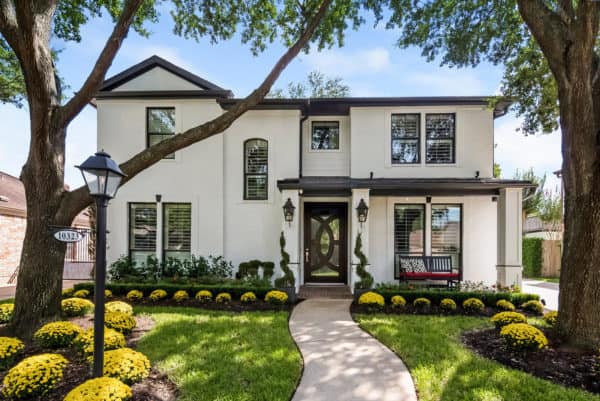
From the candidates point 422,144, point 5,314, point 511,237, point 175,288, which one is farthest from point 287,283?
point 511,237

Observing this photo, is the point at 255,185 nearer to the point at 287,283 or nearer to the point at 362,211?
the point at 287,283

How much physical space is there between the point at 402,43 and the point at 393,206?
483cm

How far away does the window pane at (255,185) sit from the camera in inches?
393

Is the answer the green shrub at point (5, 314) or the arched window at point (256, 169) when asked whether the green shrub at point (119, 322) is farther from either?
the arched window at point (256, 169)

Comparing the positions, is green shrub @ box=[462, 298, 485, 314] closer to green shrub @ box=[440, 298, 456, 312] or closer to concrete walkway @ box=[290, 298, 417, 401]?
green shrub @ box=[440, 298, 456, 312]

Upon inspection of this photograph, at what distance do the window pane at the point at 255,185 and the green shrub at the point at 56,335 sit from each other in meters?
6.11

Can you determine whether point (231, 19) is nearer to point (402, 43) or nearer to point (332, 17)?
point (332, 17)

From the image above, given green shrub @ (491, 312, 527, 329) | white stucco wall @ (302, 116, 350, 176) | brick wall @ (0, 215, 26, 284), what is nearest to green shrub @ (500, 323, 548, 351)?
green shrub @ (491, 312, 527, 329)

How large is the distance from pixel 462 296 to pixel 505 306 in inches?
38.1

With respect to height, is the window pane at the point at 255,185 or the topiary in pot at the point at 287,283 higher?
the window pane at the point at 255,185

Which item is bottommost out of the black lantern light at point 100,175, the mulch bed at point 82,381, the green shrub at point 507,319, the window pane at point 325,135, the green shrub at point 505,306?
the green shrub at point 505,306

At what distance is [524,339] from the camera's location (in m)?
4.57

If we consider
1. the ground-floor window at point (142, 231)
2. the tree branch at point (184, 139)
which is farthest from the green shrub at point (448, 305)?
the ground-floor window at point (142, 231)

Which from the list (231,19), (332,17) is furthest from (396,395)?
(231,19)
